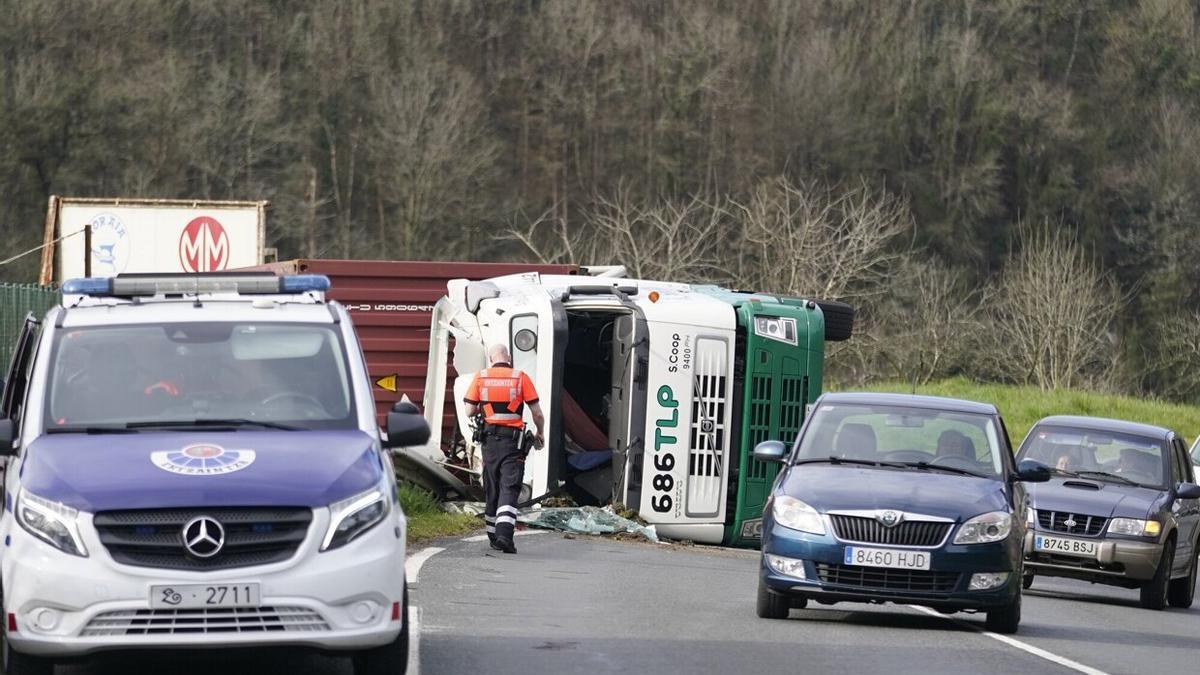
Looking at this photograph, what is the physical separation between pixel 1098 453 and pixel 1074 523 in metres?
1.55

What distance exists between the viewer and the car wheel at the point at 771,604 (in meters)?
12.8

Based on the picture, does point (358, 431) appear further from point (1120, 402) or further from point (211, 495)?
point (1120, 402)

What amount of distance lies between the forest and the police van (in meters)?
50.4

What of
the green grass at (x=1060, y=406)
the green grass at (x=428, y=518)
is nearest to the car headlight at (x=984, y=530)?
the green grass at (x=428, y=518)

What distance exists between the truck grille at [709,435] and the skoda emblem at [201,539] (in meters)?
13.0

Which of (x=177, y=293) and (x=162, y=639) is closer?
(x=162, y=639)

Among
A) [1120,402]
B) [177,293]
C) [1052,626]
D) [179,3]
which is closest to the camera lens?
[177,293]

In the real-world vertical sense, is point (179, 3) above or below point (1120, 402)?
above

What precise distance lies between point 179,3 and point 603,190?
1629 cm

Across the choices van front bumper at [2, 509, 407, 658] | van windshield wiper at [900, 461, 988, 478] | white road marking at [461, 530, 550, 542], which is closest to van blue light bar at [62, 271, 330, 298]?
van front bumper at [2, 509, 407, 658]

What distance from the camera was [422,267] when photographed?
23.7 meters

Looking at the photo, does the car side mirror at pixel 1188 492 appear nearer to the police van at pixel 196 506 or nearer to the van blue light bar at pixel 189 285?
the van blue light bar at pixel 189 285

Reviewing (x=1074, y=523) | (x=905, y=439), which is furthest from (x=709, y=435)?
(x=905, y=439)

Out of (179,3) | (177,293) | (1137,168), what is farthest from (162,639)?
(1137,168)
